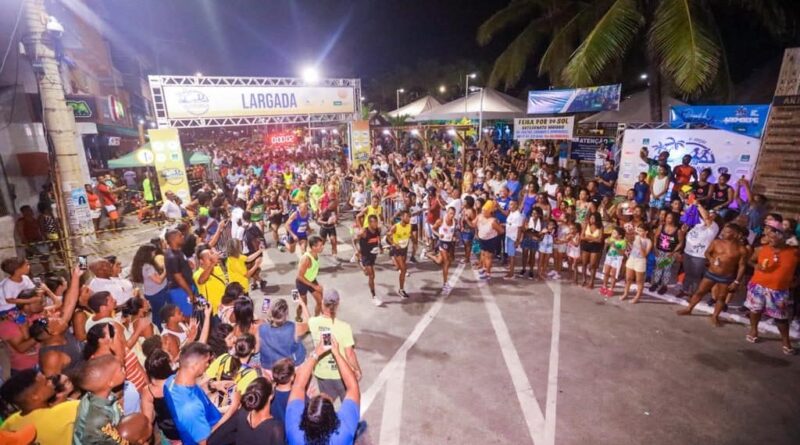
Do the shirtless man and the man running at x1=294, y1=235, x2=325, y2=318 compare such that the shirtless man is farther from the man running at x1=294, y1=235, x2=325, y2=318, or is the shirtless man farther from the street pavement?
the man running at x1=294, y1=235, x2=325, y2=318

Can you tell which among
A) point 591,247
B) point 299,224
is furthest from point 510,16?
point 299,224

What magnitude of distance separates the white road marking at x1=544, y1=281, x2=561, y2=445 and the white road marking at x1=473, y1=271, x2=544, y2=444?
0.07 metres

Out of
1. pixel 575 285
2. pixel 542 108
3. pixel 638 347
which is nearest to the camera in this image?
pixel 638 347

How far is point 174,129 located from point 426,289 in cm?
817

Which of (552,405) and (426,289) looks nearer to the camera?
(552,405)

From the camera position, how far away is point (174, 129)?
1105 centimetres

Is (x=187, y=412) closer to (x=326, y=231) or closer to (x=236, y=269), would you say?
(x=236, y=269)

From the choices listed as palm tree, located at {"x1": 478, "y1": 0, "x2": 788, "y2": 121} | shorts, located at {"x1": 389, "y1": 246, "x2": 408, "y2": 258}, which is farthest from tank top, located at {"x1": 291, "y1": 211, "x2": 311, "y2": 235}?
palm tree, located at {"x1": 478, "y1": 0, "x2": 788, "y2": 121}

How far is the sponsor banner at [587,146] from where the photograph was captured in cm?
1522

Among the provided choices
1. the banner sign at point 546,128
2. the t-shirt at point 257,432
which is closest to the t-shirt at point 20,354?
the t-shirt at point 257,432

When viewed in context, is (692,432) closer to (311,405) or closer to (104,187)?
(311,405)

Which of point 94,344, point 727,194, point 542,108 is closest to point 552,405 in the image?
point 94,344

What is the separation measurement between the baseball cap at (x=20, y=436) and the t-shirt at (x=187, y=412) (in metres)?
0.81

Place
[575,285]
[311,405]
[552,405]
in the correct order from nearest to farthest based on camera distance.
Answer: [311,405] → [552,405] → [575,285]
